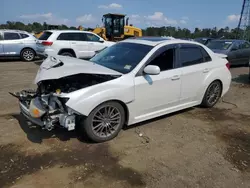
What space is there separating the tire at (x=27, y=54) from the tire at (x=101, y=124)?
36.8 ft

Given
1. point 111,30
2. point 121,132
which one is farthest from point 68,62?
point 111,30

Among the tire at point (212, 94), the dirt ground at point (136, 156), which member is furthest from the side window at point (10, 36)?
the tire at point (212, 94)

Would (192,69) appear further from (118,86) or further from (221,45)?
(221,45)

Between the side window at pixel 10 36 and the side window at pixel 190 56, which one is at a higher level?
the side window at pixel 10 36

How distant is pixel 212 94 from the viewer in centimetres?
587

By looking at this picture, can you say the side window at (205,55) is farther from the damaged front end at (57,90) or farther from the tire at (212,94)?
the damaged front end at (57,90)

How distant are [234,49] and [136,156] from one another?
10791 mm

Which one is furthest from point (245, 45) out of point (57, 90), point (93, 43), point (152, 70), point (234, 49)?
point (57, 90)

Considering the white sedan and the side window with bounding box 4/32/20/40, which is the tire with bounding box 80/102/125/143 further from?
the side window with bounding box 4/32/20/40

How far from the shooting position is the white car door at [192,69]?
497cm

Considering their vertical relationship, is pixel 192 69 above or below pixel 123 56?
below

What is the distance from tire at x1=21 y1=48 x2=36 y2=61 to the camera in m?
13.6

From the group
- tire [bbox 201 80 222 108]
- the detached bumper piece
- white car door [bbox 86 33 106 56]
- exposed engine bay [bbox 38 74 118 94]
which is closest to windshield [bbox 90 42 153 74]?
exposed engine bay [bbox 38 74 118 94]

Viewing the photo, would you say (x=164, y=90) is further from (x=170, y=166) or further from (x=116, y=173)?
(x=116, y=173)
